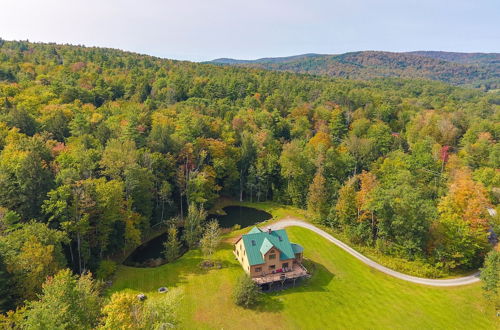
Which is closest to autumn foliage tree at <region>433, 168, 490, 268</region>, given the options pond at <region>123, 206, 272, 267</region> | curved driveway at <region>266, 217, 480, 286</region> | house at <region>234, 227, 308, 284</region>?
curved driveway at <region>266, 217, 480, 286</region>

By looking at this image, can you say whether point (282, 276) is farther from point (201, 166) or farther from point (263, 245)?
point (201, 166)

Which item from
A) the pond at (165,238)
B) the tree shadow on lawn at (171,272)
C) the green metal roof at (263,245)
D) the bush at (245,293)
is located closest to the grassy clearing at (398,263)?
the pond at (165,238)

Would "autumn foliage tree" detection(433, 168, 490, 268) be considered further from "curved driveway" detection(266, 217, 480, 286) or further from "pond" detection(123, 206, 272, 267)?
"pond" detection(123, 206, 272, 267)

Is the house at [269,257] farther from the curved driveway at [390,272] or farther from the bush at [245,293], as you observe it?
the curved driveway at [390,272]

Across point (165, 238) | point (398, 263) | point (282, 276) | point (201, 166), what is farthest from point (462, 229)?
point (201, 166)

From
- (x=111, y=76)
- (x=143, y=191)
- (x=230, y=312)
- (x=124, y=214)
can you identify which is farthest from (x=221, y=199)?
(x=111, y=76)

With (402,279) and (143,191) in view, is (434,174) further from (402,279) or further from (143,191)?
(143,191)
